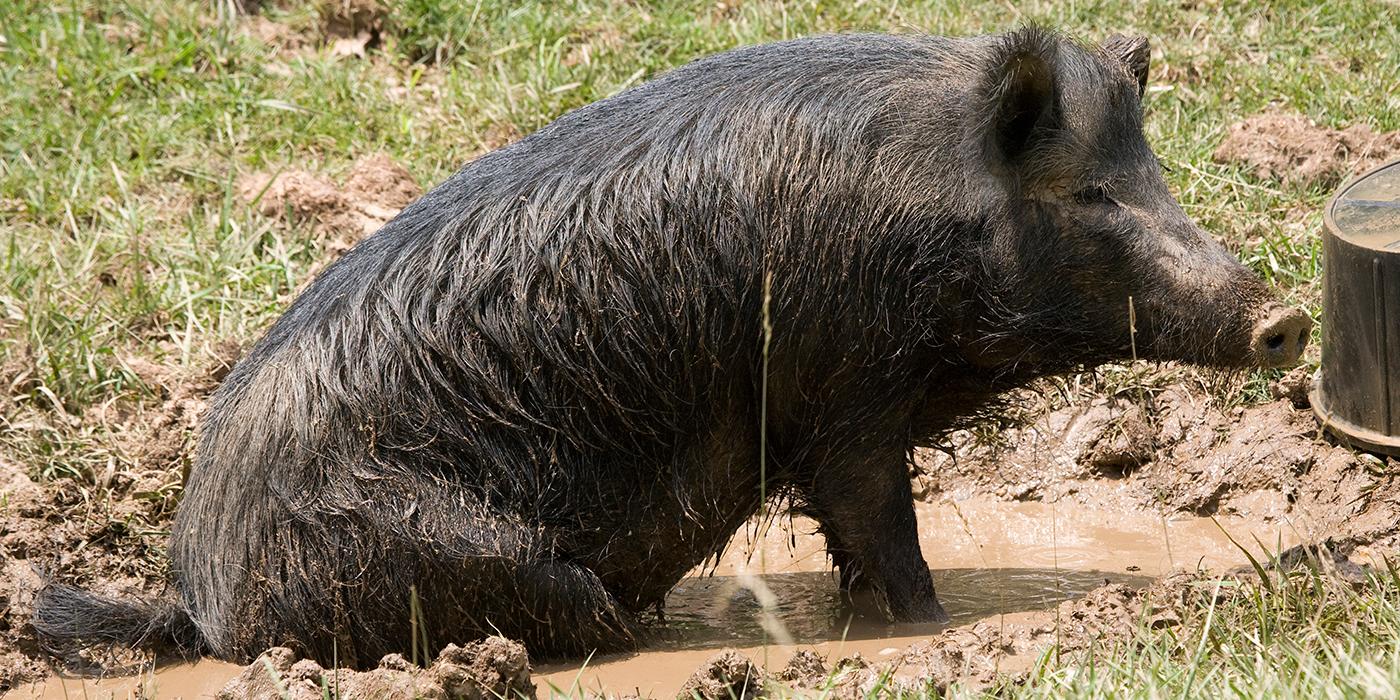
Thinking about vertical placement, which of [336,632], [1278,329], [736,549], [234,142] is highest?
[234,142]

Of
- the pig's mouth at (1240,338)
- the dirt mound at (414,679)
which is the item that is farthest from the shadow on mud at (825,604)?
the dirt mound at (414,679)

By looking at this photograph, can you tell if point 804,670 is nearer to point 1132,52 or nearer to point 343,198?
point 1132,52

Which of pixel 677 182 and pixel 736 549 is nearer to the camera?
pixel 677 182

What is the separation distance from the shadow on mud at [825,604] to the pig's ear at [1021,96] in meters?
1.36

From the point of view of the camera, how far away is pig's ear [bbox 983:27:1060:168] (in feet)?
14.8

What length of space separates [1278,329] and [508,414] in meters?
2.19

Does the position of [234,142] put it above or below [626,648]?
above

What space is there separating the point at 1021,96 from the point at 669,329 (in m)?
1.20

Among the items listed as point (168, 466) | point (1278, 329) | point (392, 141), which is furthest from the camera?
point (392, 141)

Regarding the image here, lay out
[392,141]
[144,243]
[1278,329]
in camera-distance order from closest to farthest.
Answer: [1278,329] → [144,243] → [392,141]

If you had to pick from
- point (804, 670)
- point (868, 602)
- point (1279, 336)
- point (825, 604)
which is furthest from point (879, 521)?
point (1279, 336)

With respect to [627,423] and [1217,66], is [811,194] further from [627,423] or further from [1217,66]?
[1217,66]

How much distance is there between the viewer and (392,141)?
774 cm

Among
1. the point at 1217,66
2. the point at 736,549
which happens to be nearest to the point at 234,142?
the point at 736,549
